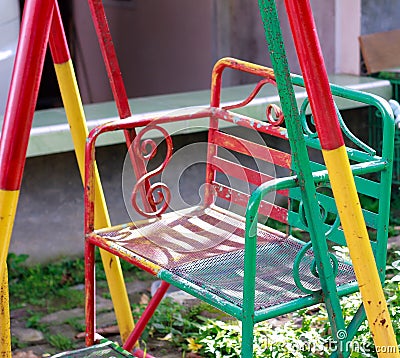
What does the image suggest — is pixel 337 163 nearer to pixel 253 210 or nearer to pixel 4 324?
pixel 253 210

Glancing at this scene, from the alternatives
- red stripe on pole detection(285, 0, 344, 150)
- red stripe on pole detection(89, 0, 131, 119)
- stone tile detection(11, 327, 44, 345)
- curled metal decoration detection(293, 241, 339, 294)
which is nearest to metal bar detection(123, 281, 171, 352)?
red stripe on pole detection(89, 0, 131, 119)

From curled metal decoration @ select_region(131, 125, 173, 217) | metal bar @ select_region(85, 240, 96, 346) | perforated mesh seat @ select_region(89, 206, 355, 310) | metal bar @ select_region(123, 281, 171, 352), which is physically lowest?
metal bar @ select_region(123, 281, 171, 352)

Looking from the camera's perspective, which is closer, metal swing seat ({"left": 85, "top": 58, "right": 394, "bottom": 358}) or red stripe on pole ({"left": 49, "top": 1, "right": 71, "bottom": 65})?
metal swing seat ({"left": 85, "top": 58, "right": 394, "bottom": 358})

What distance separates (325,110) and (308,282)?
625mm

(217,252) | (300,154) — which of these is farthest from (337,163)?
(217,252)

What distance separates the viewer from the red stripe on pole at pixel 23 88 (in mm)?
1473

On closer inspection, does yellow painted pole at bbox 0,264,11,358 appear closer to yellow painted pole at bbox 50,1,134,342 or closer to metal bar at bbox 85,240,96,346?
metal bar at bbox 85,240,96,346

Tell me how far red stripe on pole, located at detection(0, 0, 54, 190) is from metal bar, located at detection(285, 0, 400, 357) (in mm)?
450

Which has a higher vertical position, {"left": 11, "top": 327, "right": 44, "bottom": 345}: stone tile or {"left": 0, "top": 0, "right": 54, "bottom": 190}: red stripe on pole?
{"left": 0, "top": 0, "right": 54, "bottom": 190}: red stripe on pole

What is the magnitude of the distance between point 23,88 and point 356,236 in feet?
2.22

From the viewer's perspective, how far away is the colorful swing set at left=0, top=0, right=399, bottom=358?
1513mm

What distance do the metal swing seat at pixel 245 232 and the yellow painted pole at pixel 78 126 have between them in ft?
0.21

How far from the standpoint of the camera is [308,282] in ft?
6.63

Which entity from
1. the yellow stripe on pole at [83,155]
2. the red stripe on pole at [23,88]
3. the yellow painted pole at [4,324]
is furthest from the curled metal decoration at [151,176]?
the red stripe on pole at [23,88]
